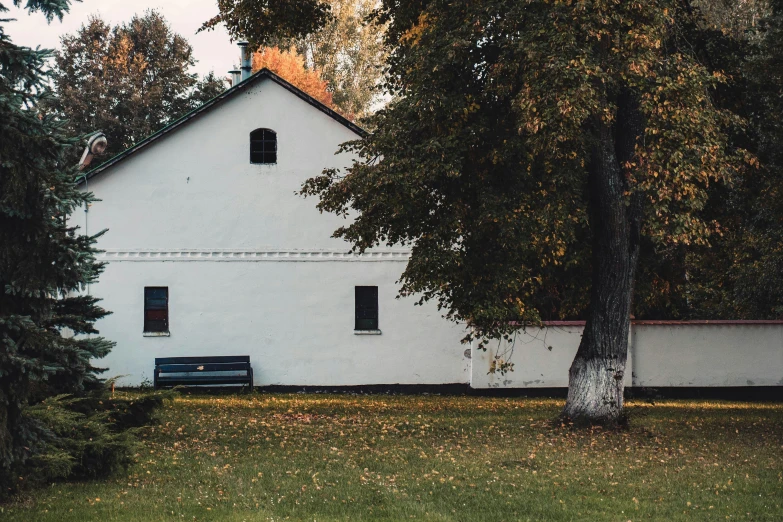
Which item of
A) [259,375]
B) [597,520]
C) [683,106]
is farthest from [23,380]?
[259,375]

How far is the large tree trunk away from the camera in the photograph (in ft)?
50.9

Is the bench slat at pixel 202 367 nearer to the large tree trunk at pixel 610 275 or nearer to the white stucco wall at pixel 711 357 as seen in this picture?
the white stucco wall at pixel 711 357

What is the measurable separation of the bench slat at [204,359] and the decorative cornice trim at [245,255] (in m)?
2.38

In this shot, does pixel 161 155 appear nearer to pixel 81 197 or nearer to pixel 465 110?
pixel 465 110

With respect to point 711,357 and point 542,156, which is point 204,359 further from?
point 711,357

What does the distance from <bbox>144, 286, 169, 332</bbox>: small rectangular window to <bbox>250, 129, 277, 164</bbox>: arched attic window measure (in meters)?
4.00

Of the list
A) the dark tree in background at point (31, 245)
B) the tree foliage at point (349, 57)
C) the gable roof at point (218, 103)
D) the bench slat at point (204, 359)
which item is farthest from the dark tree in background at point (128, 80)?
the dark tree in background at point (31, 245)

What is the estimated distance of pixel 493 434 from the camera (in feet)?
50.0

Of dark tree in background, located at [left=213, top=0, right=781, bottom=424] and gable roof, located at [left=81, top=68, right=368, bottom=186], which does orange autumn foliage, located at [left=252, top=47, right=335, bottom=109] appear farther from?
Result: dark tree in background, located at [left=213, top=0, right=781, bottom=424]

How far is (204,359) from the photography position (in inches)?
955

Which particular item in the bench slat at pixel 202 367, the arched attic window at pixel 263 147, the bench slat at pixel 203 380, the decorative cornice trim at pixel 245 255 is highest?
the arched attic window at pixel 263 147

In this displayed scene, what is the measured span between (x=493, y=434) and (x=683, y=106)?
5.62 meters

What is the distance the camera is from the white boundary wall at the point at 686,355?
24312mm

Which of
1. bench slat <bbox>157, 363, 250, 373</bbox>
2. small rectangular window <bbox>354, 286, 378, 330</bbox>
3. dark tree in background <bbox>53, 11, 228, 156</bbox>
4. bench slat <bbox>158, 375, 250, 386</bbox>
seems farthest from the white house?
dark tree in background <bbox>53, 11, 228, 156</bbox>
